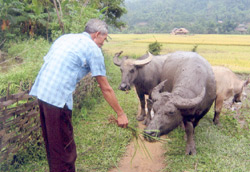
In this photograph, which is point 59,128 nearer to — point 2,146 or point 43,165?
point 2,146

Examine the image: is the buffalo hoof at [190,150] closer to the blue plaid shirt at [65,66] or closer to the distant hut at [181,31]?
the blue plaid shirt at [65,66]

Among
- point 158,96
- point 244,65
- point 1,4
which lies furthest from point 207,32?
point 158,96

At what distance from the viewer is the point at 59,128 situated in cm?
218

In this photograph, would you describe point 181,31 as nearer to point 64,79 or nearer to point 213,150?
point 213,150

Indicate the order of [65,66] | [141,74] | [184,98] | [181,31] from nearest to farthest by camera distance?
[65,66] → [184,98] → [141,74] → [181,31]

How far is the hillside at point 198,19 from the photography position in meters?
20.9

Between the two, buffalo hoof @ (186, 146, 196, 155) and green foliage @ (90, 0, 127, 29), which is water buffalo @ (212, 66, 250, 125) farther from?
green foliage @ (90, 0, 127, 29)

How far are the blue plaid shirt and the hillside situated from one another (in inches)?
739

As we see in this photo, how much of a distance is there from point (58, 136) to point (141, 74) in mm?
2975

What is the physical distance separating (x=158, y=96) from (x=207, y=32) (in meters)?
19.3

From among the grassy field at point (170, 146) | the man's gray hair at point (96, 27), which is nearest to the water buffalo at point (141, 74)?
A: the grassy field at point (170, 146)

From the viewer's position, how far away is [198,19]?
30.3m

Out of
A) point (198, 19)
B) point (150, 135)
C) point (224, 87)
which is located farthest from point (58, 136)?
point (198, 19)

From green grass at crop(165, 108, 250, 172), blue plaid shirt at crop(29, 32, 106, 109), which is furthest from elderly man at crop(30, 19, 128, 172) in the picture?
green grass at crop(165, 108, 250, 172)
